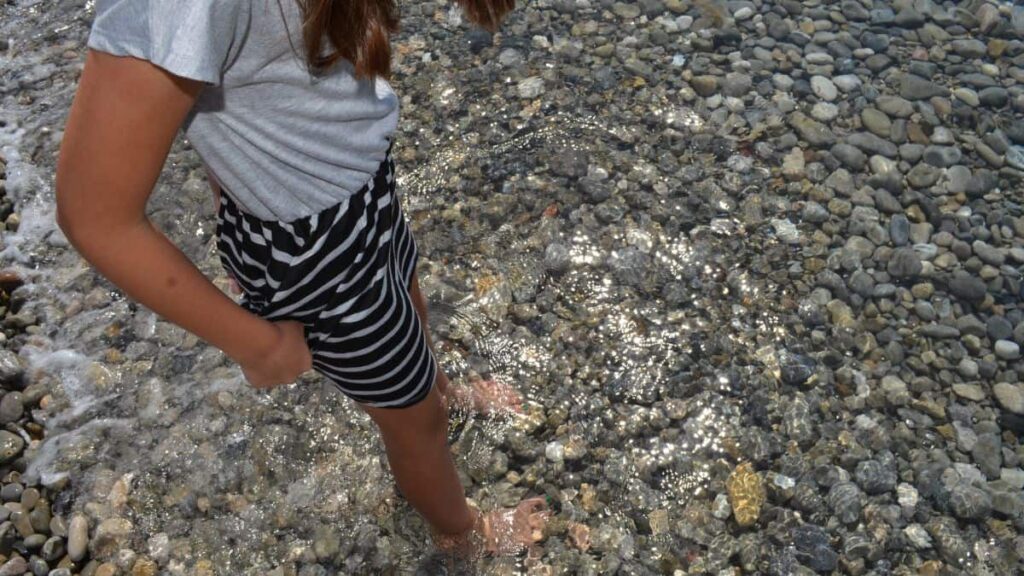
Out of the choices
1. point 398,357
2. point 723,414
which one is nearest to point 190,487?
point 398,357

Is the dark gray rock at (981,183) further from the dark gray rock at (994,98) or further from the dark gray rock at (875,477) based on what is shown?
the dark gray rock at (875,477)

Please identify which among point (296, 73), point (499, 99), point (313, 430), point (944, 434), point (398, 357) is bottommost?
point (944, 434)

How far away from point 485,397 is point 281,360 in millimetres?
1675

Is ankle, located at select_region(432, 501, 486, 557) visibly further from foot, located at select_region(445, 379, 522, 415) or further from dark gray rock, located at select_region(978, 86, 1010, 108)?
dark gray rock, located at select_region(978, 86, 1010, 108)

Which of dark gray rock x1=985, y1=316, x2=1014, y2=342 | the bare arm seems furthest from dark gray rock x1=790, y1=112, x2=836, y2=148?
the bare arm

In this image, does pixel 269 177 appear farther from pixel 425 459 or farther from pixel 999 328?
pixel 999 328

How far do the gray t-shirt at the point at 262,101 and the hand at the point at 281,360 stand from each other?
226mm

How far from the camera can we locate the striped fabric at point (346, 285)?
1650 mm

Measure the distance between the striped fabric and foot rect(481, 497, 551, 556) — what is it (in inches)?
39.7

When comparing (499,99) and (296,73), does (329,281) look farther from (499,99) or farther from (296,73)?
(499,99)

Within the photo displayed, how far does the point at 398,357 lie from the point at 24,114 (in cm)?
342

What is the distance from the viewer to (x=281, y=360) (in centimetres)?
164

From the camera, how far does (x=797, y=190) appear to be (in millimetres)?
3977

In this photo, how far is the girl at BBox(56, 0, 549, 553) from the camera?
1.20 meters
